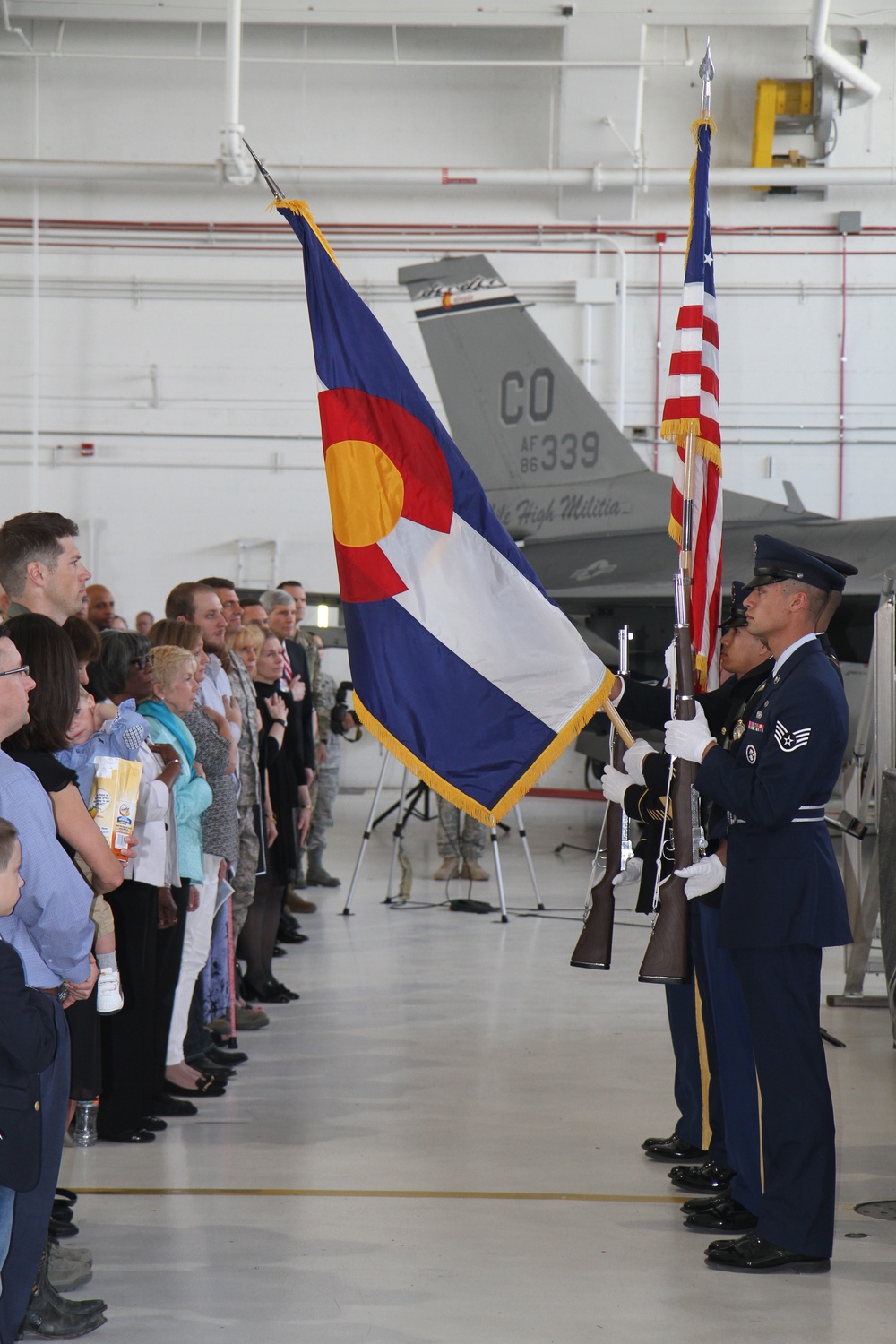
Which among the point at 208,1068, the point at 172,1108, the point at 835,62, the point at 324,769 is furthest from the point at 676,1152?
the point at 835,62

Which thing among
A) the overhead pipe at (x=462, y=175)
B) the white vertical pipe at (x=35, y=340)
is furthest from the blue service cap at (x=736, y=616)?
the white vertical pipe at (x=35, y=340)

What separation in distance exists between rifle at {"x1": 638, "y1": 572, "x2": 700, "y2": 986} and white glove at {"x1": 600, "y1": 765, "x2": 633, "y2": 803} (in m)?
0.30

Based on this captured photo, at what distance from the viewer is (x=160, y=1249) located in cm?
309

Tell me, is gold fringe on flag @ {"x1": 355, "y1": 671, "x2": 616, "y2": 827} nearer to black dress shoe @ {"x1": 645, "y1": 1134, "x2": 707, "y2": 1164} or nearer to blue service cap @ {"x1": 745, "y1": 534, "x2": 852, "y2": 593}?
blue service cap @ {"x1": 745, "y1": 534, "x2": 852, "y2": 593}

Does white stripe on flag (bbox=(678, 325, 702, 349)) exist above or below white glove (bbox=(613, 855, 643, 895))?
above

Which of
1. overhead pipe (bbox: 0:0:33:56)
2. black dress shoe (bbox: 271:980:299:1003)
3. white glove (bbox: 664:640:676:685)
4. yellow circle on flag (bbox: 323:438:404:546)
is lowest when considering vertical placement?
black dress shoe (bbox: 271:980:299:1003)

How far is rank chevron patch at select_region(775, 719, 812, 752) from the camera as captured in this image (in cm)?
305

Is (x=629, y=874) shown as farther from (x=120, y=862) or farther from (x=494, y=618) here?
(x=120, y=862)

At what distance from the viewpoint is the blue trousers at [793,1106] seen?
10.0 feet

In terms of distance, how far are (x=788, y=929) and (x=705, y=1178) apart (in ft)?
3.29

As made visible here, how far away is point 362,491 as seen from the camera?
3.57m

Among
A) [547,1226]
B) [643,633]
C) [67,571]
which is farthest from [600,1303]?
[643,633]

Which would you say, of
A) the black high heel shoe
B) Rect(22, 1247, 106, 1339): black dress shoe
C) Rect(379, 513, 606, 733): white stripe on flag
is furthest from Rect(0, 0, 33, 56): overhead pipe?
Rect(22, 1247, 106, 1339): black dress shoe

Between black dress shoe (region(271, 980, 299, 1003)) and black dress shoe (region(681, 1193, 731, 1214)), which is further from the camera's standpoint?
black dress shoe (region(271, 980, 299, 1003))
